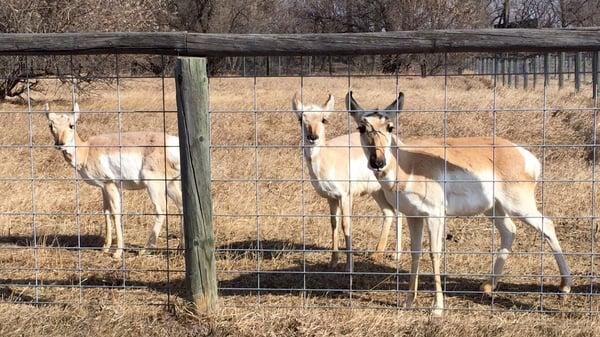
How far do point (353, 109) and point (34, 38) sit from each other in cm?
245

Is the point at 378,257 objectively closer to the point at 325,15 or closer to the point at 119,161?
the point at 119,161

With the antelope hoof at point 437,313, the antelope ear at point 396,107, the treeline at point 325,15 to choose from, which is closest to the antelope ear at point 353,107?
the antelope ear at point 396,107

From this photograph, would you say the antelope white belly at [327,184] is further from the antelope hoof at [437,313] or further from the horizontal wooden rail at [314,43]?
the horizontal wooden rail at [314,43]

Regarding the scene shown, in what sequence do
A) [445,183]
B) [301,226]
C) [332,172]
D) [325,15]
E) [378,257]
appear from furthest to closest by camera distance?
[325,15] < [301,226] < [332,172] < [378,257] < [445,183]

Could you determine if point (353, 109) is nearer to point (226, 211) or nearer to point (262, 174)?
point (226, 211)

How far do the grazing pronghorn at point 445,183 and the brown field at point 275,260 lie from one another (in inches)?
9.6

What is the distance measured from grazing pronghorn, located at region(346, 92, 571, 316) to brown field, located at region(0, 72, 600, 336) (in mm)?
245

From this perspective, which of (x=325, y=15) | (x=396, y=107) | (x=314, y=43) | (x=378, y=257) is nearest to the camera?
(x=314, y=43)

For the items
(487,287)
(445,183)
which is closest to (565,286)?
(487,287)

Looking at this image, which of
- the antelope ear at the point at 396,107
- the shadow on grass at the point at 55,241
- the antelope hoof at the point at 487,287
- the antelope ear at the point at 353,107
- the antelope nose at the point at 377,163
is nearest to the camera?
the antelope ear at the point at 396,107

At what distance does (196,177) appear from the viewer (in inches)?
208

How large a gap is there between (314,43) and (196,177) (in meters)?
1.24

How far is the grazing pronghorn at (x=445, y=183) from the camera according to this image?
5945 millimetres

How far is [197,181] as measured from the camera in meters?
5.30
